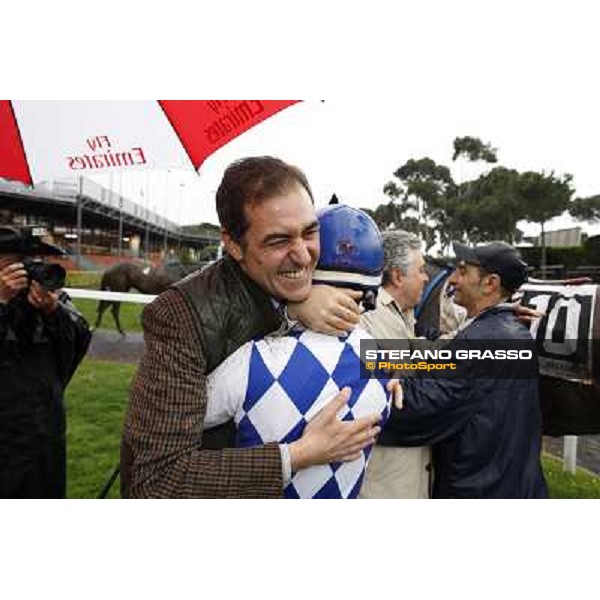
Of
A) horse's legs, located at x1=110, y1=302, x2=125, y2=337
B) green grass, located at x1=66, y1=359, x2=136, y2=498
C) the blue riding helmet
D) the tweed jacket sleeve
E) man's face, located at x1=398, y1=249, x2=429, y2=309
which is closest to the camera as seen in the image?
the tweed jacket sleeve

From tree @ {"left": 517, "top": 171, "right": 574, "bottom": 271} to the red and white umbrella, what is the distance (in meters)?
0.62

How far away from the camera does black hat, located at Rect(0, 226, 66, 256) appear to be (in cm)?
148

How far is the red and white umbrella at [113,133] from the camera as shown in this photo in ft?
4.25

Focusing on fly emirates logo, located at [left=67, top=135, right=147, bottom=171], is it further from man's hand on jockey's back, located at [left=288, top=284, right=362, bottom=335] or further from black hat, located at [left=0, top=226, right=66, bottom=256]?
man's hand on jockey's back, located at [left=288, top=284, right=362, bottom=335]

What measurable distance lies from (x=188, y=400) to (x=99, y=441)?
7.84 feet

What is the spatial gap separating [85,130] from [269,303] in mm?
876

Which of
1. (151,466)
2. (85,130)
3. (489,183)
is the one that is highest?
(85,130)

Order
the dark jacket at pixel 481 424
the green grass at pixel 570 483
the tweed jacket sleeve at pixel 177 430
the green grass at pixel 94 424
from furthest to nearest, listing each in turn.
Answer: the green grass at pixel 94 424
the green grass at pixel 570 483
the dark jacket at pixel 481 424
the tweed jacket sleeve at pixel 177 430

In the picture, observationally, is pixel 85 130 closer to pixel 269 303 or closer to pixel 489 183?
pixel 269 303

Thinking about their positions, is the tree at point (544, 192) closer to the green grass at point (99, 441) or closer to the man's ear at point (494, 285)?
the man's ear at point (494, 285)

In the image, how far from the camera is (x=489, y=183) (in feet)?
4.58

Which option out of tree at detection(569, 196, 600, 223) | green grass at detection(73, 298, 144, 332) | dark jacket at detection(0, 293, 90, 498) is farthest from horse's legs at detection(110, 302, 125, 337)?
tree at detection(569, 196, 600, 223)

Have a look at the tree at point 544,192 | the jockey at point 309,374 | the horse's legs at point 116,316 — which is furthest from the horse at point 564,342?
the horse's legs at point 116,316

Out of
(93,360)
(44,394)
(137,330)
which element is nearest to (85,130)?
(44,394)
